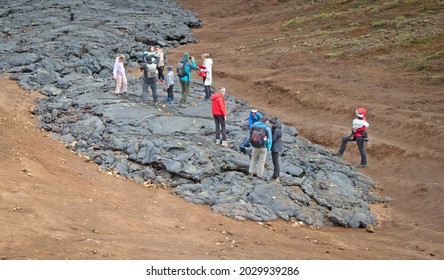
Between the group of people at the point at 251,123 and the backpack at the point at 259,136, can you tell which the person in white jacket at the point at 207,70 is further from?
the backpack at the point at 259,136

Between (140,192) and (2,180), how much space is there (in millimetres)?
3112

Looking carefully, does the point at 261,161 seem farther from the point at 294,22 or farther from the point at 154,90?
the point at 294,22

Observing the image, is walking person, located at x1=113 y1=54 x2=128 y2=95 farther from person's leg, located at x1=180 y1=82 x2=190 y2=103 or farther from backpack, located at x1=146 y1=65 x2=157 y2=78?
person's leg, located at x1=180 y1=82 x2=190 y2=103

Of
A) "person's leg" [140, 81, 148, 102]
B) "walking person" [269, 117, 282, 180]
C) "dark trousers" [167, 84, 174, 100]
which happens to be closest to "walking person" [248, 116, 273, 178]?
"walking person" [269, 117, 282, 180]

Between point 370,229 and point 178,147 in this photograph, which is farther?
point 178,147

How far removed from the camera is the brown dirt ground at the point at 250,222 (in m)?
8.08

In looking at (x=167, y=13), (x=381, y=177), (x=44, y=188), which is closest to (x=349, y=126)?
(x=381, y=177)

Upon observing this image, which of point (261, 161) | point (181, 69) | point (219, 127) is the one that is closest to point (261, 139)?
point (261, 161)

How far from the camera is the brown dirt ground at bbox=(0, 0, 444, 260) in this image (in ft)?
26.5

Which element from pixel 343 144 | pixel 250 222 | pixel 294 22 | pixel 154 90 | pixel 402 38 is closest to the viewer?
pixel 250 222

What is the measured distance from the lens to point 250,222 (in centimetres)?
1084

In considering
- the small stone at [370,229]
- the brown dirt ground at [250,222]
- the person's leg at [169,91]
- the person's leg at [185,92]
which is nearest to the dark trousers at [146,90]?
the person's leg at [169,91]

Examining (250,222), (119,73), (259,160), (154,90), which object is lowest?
(250,222)

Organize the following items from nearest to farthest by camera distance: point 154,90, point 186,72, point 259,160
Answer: point 259,160 → point 186,72 → point 154,90
